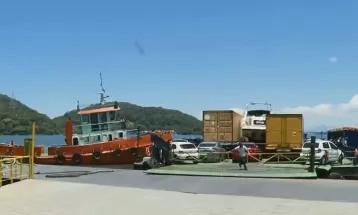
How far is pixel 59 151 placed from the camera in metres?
34.8

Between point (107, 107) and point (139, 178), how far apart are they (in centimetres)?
1583

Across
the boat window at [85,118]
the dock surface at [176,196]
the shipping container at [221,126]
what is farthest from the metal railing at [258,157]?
the boat window at [85,118]

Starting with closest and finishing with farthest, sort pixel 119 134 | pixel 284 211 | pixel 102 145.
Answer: pixel 284 211 < pixel 102 145 < pixel 119 134

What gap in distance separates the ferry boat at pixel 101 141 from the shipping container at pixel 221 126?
3.17 m

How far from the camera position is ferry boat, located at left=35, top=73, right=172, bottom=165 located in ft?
109

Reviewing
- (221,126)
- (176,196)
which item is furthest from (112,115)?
(176,196)

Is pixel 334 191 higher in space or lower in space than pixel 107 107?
lower

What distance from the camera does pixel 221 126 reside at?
38.3m

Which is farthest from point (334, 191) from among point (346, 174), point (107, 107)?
point (107, 107)

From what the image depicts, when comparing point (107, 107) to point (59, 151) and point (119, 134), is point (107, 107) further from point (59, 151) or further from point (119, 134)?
point (59, 151)

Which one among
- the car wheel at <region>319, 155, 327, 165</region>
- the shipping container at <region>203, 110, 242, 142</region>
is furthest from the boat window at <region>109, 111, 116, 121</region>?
the car wheel at <region>319, 155, 327, 165</region>

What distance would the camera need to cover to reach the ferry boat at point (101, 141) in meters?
33.3

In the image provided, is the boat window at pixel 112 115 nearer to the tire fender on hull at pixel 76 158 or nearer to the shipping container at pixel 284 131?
the tire fender on hull at pixel 76 158

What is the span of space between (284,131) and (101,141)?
12.6m
